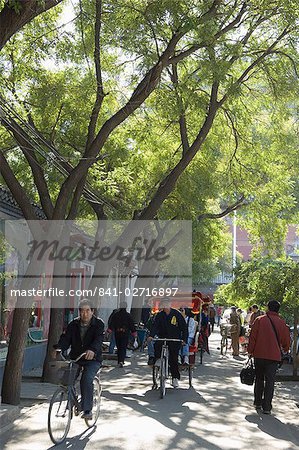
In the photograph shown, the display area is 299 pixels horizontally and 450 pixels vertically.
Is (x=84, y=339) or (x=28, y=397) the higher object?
(x=84, y=339)

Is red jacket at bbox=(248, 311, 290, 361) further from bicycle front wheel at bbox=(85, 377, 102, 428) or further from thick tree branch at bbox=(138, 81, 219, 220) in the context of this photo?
thick tree branch at bbox=(138, 81, 219, 220)

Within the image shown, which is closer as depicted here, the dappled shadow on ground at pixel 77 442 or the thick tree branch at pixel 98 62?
the dappled shadow on ground at pixel 77 442

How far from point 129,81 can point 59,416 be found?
980 centimetres

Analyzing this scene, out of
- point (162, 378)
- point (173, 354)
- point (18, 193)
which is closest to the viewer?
point (18, 193)

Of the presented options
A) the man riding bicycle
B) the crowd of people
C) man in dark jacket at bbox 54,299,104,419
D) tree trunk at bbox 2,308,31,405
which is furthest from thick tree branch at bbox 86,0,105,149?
man in dark jacket at bbox 54,299,104,419

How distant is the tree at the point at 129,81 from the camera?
13.7 metres

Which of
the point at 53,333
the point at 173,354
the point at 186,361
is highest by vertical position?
the point at 53,333

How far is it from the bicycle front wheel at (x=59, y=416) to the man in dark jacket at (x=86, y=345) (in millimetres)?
408

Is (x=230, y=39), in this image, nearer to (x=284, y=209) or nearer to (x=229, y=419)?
(x=229, y=419)

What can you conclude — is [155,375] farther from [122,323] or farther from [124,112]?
[122,323]

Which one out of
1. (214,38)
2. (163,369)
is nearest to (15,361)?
(163,369)

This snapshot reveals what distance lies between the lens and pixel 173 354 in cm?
1485

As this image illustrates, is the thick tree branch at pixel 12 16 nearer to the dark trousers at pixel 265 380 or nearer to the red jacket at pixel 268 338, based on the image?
the red jacket at pixel 268 338

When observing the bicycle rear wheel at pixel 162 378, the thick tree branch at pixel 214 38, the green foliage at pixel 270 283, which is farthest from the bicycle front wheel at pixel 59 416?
the green foliage at pixel 270 283
